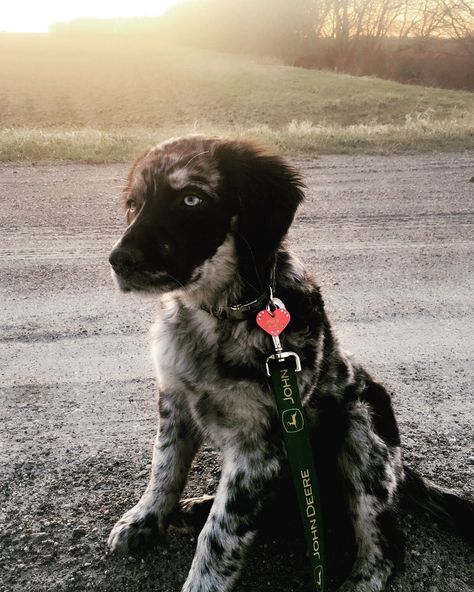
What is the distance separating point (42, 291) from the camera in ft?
17.2

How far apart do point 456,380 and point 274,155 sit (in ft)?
7.26

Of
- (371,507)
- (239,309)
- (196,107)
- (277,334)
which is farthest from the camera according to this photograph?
(196,107)

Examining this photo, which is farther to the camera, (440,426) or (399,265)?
(399,265)

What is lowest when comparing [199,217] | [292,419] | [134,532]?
[134,532]

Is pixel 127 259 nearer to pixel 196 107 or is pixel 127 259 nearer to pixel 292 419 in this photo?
pixel 292 419

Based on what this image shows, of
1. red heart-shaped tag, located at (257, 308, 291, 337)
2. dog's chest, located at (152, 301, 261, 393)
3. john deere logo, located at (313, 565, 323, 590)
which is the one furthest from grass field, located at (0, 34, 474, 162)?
john deere logo, located at (313, 565, 323, 590)

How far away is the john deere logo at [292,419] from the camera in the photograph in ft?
7.32

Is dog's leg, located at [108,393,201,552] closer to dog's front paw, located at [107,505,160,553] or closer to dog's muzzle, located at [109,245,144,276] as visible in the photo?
dog's front paw, located at [107,505,160,553]

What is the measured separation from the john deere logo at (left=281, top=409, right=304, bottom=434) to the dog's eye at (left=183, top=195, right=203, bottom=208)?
0.97m

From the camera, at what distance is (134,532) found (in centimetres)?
258

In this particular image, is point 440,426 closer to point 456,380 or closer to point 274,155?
point 456,380

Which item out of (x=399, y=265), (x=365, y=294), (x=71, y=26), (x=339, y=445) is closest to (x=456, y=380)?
(x=365, y=294)

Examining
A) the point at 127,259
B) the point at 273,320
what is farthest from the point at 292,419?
the point at 127,259

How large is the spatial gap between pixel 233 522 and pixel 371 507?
24.1 inches
